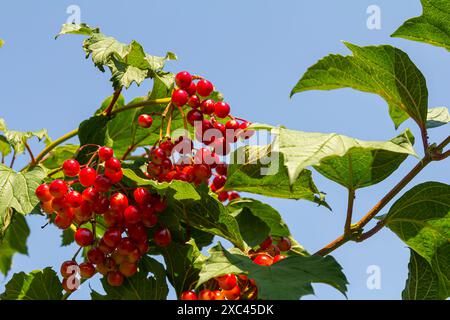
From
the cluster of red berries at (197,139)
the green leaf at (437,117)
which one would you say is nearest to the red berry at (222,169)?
the cluster of red berries at (197,139)

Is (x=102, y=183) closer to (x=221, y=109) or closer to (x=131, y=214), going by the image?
(x=131, y=214)

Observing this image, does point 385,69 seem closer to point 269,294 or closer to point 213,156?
point 213,156

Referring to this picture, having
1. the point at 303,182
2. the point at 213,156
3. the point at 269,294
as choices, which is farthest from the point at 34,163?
the point at 269,294

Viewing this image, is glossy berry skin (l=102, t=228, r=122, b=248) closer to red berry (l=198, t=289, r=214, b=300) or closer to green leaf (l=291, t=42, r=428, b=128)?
red berry (l=198, t=289, r=214, b=300)

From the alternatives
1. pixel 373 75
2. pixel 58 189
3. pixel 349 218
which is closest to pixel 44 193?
pixel 58 189

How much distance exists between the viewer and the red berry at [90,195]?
1684mm

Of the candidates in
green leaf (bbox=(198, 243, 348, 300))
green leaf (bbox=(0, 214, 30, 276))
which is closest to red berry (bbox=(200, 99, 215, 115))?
green leaf (bbox=(198, 243, 348, 300))

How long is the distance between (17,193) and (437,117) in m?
1.19

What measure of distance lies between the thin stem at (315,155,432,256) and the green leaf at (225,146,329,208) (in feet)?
0.34

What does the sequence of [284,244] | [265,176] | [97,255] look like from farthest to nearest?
[284,244] < [265,176] < [97,255]

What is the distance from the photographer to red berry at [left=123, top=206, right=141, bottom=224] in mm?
1660

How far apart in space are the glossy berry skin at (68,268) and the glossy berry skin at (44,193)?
7.1 inches

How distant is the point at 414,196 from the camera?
177 centimetres

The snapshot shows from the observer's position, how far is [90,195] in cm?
168
